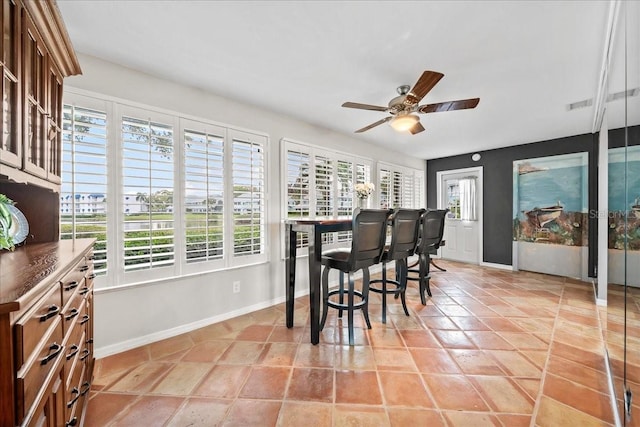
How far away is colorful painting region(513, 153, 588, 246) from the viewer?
4.46 meters

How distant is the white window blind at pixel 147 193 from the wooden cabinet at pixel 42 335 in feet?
2.93

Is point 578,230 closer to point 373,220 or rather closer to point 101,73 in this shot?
point 373,220

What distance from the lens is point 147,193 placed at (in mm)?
2365

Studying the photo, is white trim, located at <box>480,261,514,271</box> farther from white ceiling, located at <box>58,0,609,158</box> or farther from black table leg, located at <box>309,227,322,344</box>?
black table leg, located at <box>309,227,322,344</box>

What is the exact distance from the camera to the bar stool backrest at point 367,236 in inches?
88.7

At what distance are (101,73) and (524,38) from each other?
3.27m

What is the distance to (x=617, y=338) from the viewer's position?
187 cm

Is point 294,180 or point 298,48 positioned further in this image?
point 294,180

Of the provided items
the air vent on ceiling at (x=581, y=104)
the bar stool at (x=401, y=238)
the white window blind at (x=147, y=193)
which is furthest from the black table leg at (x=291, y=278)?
the air vent on ceiling at (x=581, y=104)

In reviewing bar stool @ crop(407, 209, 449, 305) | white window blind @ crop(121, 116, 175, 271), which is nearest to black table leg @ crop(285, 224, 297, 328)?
white window blind @ crop(121, 116, 175, 271)

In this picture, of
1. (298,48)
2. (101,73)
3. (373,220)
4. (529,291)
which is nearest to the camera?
(298,48)

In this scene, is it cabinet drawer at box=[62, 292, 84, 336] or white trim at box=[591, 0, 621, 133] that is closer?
cabinet drawer at box=[62, 292, 84, 336]

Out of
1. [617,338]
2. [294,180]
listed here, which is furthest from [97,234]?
[617,338]

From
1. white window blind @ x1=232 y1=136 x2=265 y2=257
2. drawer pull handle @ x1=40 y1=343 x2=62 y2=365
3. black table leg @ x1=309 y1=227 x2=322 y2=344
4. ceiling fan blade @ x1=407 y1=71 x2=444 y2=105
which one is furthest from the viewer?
white window blind @ x1=232 y1=136 x2=265 y2=257
